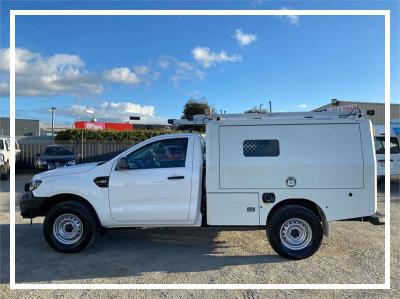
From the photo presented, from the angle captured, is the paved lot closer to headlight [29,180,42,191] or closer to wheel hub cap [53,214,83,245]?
wheel hub cap [53,214,83,245]

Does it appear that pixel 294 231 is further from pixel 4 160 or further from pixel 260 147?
pixel 4 160

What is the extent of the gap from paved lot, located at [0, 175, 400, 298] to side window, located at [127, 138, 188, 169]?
1.40 metres

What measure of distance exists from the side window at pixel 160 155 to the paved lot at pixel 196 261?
4.59ft

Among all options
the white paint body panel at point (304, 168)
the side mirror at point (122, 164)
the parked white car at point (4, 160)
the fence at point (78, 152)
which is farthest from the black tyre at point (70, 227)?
the fence at point (78, 152)

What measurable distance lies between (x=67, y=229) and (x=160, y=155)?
1.87 metres

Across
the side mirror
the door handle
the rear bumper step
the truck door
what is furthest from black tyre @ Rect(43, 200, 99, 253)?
the rear bumper step

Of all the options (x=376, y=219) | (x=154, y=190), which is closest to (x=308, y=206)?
(x=376, y=219)

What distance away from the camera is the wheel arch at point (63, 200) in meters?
6.64

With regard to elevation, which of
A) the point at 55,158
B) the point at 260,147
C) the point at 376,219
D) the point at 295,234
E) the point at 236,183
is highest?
the point at 260,147

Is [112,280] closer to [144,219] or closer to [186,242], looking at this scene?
[144,219]

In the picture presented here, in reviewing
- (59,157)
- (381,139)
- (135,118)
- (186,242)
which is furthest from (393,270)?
(135,118)

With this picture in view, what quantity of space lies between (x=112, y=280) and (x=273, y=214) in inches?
99.2

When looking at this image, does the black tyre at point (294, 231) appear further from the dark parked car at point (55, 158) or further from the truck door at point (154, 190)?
the dark parked car at point (55, 158)

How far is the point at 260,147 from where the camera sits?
6387 millimetres
